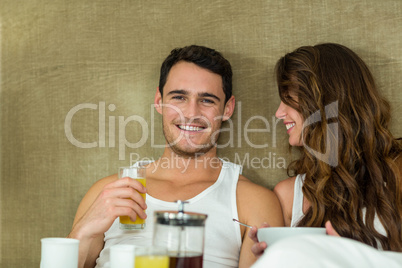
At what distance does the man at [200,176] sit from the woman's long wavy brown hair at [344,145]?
24cm

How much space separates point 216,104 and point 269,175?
0.46 meters

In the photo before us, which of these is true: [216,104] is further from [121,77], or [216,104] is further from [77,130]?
[77,130]

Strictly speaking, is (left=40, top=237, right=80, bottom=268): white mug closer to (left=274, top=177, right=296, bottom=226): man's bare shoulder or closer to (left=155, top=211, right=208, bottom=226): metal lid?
(left=155, top=211, right=208, bottom=226): metal lid

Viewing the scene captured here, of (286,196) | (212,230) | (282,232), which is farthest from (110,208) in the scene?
(286,196)

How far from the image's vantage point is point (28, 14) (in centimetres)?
239

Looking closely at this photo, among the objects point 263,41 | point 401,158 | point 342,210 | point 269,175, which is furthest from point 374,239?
point 263,41

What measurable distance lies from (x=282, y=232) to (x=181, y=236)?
0.36 metres

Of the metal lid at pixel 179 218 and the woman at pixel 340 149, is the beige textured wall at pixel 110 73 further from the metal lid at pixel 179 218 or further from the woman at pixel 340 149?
the metal lid at pixel 179 218

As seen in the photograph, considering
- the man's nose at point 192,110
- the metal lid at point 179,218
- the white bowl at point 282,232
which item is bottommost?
the white bowl at point 282,232

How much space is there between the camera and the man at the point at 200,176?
1825mm

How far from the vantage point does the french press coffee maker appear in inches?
40.6

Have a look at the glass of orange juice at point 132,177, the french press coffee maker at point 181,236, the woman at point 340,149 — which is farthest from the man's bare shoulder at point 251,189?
the french press coffee maker at point 181,236

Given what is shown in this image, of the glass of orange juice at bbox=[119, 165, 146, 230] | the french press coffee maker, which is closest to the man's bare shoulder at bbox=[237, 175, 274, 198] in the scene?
the glass of orange juice at bbox=[119, 165, 146, 230]

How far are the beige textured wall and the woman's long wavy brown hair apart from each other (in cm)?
28
